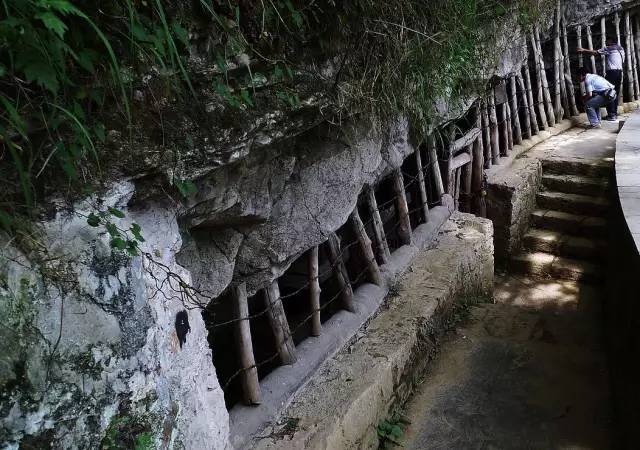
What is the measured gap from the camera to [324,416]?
9.06 ft

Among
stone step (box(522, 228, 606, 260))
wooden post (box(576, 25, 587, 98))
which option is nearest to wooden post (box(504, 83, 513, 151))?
stone step (box(522, 228, 606, 260))

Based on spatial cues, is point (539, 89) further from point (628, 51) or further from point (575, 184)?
point (628, 51)

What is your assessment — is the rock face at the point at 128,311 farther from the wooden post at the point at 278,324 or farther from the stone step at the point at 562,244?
the stone step at the point at 562,244

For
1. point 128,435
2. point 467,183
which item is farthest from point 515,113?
point 128,435

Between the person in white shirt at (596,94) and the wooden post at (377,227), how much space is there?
191 inches

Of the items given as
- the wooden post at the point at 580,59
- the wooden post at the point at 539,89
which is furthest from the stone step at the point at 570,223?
the wooden post at the point at 580,59

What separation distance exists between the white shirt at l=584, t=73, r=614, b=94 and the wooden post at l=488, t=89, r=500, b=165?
6.36 feet

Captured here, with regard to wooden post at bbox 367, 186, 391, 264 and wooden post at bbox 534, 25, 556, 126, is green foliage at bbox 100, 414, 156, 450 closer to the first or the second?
wooden post at bbox 367, 186, 391, 264

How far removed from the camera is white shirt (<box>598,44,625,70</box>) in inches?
302

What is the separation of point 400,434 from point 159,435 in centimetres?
190

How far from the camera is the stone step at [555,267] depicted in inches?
227

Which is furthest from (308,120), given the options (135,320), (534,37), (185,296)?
(534,37)

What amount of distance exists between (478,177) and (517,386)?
8.63 ft

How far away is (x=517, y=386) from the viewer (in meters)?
3.89
